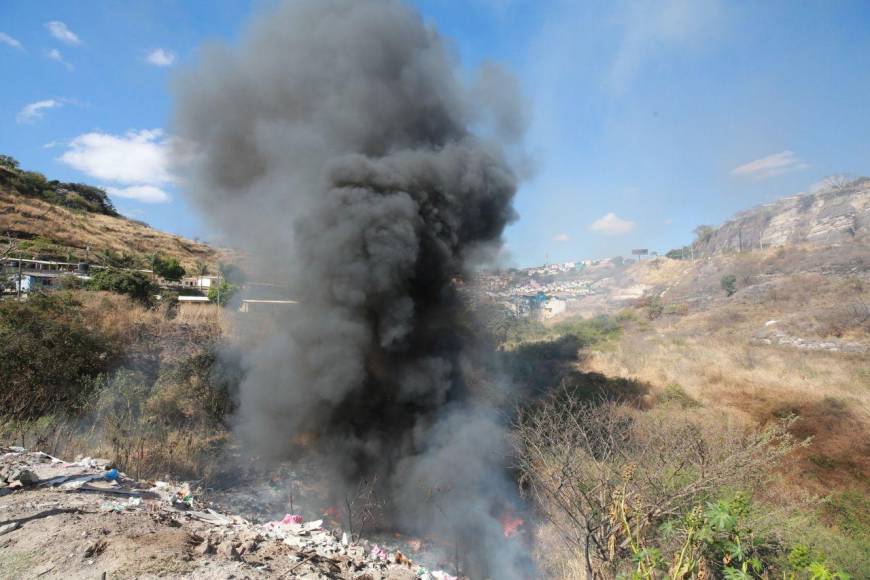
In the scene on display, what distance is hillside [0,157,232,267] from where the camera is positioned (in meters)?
26.5

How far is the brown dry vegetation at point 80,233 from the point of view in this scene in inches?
1083

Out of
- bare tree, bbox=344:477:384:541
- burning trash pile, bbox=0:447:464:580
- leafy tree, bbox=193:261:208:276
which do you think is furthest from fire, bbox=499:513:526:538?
leafy tree, bbox=193:261:208:276

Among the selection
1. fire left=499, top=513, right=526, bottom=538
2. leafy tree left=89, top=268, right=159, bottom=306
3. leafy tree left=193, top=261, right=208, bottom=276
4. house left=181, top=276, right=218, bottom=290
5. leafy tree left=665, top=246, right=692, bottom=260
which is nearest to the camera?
fire left=499, top=513, right=526, bottom=538

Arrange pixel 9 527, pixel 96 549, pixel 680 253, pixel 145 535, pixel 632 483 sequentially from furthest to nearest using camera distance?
pixel 680 253
pixel 632 483
pixel 145 535
pixel 9 527
pixel 96 549

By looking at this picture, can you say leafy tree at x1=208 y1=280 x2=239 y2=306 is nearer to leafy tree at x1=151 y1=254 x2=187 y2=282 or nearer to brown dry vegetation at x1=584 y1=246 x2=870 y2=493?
leafy tree at x1=151 y1=254 x2=187 y2=282

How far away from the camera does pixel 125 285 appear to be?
1580cm

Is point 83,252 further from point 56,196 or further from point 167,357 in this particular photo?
point 167,357

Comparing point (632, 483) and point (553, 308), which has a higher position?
point (553, 308)

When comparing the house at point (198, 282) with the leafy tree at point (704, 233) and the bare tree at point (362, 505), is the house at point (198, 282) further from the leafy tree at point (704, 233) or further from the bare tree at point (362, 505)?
the leafy tree at point (704, 233)

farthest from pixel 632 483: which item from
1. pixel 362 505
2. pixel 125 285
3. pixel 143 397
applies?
pixel 125 285

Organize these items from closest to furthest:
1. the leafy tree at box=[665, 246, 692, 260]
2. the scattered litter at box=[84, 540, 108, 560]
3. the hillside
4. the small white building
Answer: the scattered litter at box=[84, 540, 108, 560] < the hillside < the small white building < the leafy tree at box=[665, 246, 692, 260]

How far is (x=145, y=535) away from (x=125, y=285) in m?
14.7

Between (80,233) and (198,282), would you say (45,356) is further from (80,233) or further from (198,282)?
(80,233)

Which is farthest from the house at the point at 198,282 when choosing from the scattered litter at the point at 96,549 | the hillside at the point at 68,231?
the scattered litter at the point at 96,549
